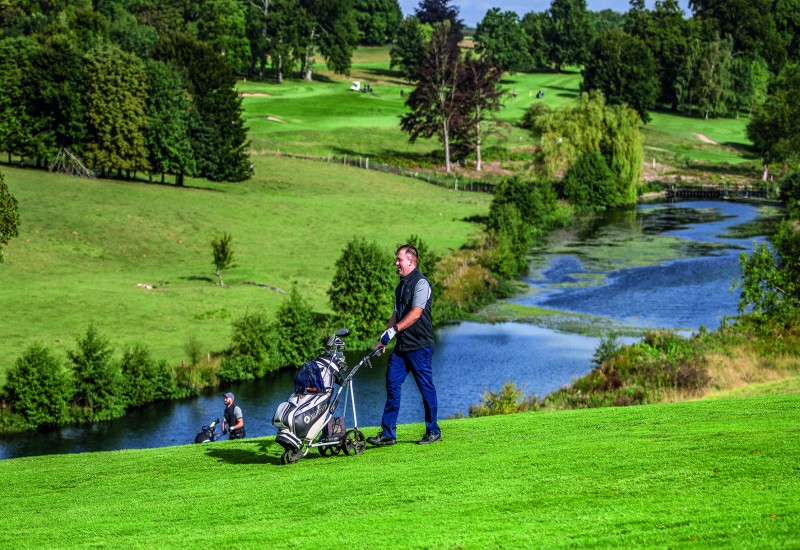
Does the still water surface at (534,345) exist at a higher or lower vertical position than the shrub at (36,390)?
lower

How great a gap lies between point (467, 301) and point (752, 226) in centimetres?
4424

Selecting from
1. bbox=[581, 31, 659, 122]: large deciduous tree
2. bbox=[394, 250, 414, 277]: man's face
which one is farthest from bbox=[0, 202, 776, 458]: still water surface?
bbox=[581, 31, 659, 122]: large deciduous tree

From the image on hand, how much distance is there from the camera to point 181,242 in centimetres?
7406

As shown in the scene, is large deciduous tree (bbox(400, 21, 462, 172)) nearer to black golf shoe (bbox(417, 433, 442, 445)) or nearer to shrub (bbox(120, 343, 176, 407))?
shrub (bbox(120, 343, 176, 407))

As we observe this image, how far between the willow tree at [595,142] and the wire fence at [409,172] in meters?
8.57

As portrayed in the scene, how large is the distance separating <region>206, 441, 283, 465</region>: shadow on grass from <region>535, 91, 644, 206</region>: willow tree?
9616 cm

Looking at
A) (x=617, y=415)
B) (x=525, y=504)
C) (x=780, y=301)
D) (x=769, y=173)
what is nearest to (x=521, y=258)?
(x=780, y=301)

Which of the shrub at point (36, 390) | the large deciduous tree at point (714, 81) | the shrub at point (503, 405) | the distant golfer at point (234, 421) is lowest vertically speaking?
Result: the shrub at point (36, 390)

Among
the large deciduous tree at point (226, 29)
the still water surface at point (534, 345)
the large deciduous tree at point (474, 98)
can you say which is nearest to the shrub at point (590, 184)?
the still water surface at point (534, 345)

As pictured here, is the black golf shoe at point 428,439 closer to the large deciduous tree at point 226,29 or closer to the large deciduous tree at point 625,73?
the large deciduous tree at point 625,73

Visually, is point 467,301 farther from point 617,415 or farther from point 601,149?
point 601,149

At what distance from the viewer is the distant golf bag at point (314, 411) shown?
15.6 metres

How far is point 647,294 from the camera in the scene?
218 feet

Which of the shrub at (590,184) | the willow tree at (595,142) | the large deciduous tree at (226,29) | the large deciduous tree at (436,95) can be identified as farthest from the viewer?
the large deciduous tree at (226,29)
